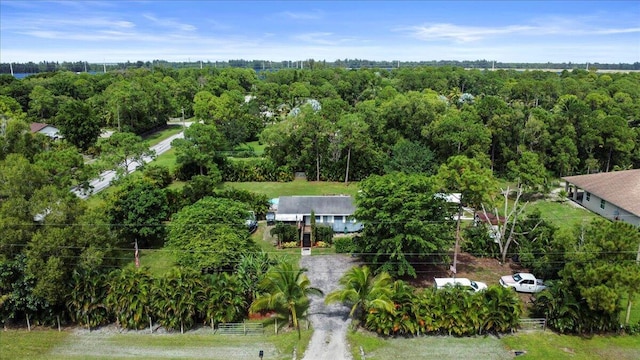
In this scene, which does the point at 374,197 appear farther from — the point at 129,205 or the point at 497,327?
the point at 129,205

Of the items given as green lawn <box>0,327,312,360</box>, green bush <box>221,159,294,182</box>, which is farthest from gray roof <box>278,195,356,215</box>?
green lawn <box>0,327,312,360</box>

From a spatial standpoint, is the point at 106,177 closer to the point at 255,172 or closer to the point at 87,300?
the point at 255,172

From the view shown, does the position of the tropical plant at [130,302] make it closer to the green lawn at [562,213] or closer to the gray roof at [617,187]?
the green lawn at [562,213]

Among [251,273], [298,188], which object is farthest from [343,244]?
[298,188]

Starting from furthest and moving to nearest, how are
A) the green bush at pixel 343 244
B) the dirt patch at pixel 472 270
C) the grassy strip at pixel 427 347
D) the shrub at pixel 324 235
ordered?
the shrub at pixel 324 235 < the green bush at pixel 343 244 < the dirt patch at pixel 472 270 < the grassy strip at pixel 427 347

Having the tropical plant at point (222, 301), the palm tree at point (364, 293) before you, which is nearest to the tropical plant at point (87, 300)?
the tropical plant at point (222, 301)

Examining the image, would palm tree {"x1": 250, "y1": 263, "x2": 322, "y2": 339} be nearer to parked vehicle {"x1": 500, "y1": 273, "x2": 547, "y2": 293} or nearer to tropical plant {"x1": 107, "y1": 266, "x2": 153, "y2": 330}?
tropical plant {"x1": 107, "y1": 266, "x2": 153, "y2": 330}

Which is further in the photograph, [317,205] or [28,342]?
[317,205]
